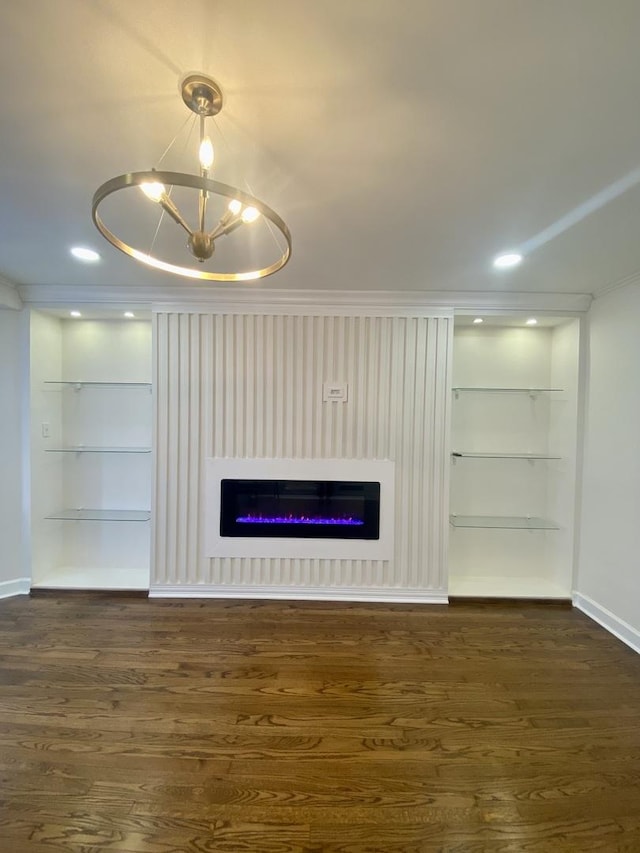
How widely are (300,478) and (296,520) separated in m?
0.36

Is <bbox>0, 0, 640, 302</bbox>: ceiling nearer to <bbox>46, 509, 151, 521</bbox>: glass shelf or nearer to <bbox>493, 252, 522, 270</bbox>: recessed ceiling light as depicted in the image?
<bbox>493, 252, 522, 270</bbox>: recessed ceiling light

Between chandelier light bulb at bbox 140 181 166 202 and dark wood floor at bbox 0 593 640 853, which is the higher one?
chandelier light bulb at bbox 140 181 166 202

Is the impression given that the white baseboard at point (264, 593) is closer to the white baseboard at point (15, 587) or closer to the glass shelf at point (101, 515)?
the glass shelf at point (101, 515)

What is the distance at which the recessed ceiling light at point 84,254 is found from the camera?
2.16 metres

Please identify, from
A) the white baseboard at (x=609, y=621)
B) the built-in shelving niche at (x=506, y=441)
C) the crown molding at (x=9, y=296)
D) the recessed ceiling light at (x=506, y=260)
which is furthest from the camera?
the built-in shelving niche at (x=506, y=441)

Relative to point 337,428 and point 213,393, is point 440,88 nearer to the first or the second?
point 337,428

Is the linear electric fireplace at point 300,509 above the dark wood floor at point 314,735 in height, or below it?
above

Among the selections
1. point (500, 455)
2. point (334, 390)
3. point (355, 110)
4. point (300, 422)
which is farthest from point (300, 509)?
point (355, 110)

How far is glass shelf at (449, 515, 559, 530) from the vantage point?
10.1 feet

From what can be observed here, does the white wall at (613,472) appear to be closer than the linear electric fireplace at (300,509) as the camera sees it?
Yes

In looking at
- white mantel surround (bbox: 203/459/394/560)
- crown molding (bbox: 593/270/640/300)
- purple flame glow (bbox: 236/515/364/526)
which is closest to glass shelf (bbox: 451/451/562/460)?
white mantel surround (bbox: 203/459/394/560)

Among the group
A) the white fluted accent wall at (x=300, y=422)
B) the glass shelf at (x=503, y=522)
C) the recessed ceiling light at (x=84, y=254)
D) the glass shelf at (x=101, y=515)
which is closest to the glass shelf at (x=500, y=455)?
the white fluted accent wall at (x=300, y=422)

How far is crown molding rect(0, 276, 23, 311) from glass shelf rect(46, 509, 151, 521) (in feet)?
5.79

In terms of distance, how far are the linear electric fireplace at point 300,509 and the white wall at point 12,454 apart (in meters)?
1.68
